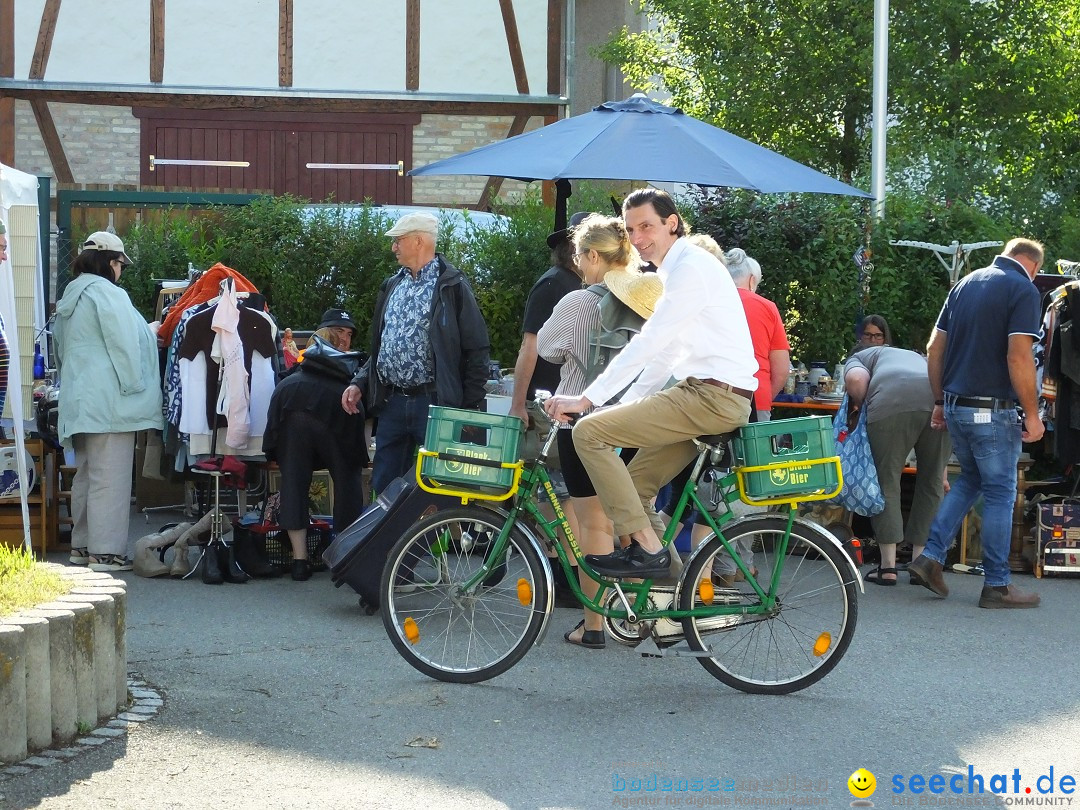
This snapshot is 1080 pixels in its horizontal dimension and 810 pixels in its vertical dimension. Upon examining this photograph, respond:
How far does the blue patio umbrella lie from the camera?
7.99 meters

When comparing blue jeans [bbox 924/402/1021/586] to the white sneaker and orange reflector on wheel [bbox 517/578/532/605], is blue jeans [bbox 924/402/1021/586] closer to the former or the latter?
orange reflector on wheel [bbox 517/578/532/605]

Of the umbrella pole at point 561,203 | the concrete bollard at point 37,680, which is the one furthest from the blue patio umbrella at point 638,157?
the concrete bollard at point 37,680

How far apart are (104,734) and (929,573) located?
14.9 ft

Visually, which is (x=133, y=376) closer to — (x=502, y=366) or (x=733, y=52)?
(x=502, y=366)

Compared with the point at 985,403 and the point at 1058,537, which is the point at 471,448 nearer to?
the point at 985,403

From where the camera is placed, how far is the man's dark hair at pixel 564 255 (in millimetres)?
7199

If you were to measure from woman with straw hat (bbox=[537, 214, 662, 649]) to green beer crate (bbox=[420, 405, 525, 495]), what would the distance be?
0.45 metres

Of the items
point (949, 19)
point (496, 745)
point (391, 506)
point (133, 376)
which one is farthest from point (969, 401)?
point (949, 19)

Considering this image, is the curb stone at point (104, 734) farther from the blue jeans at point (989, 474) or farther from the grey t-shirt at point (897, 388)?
the grey t-shirt at point (897, 388)

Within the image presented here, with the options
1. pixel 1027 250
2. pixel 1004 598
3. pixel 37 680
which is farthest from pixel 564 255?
pixel 37 680

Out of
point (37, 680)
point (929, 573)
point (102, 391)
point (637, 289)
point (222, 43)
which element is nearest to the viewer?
point (37, 680)

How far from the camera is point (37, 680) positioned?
4.70 m

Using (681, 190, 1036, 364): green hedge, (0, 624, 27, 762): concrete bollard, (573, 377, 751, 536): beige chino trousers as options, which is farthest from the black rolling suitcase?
(681, 190, 1036, 364): green hedge

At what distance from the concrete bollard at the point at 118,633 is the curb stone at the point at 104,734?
8 cm
